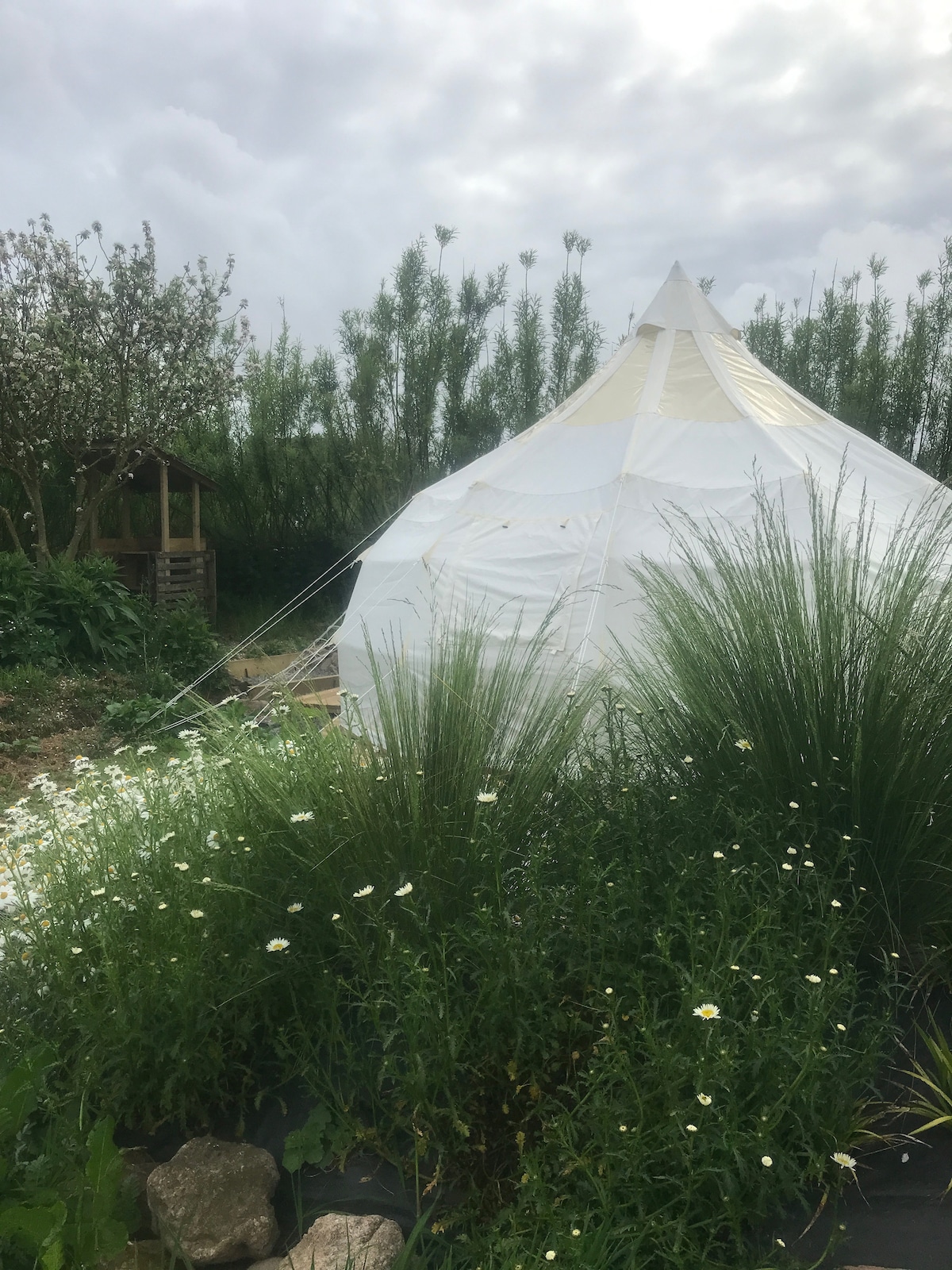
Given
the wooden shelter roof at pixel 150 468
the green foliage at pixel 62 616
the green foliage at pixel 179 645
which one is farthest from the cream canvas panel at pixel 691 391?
the wooden shelter roof at pixel 150 468

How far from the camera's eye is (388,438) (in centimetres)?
1252

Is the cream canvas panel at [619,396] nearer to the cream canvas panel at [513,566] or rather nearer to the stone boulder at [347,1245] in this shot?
the cream canvas panel at [513,566]

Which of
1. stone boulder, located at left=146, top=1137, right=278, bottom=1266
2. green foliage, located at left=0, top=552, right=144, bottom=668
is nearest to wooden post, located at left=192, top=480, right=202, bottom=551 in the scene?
green foliage, located at left=0, top=552, right=144, bottom=668

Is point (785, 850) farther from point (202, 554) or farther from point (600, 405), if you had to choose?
point (202, 554)

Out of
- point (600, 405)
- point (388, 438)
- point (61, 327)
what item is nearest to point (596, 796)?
point (600, 405)

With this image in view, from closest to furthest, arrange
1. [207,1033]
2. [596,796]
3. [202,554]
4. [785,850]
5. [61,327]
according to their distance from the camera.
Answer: [207,1033], [785,850], [596,796], [61,327], [202,554]

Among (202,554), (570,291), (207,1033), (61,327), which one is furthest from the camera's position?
(570,291)

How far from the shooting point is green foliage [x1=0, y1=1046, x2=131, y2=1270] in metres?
1.82

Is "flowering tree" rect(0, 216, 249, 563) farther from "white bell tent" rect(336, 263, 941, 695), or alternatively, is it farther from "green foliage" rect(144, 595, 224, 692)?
"white bell tent" rect(336, 263, 941, 695)

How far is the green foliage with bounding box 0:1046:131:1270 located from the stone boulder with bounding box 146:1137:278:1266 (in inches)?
3.4

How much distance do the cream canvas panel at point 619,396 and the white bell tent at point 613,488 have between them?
0.01 meters

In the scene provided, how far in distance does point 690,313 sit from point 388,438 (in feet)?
21.5

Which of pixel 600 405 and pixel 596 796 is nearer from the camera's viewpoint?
pixel 596 796

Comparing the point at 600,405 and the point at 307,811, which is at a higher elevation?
the point at 600,405
